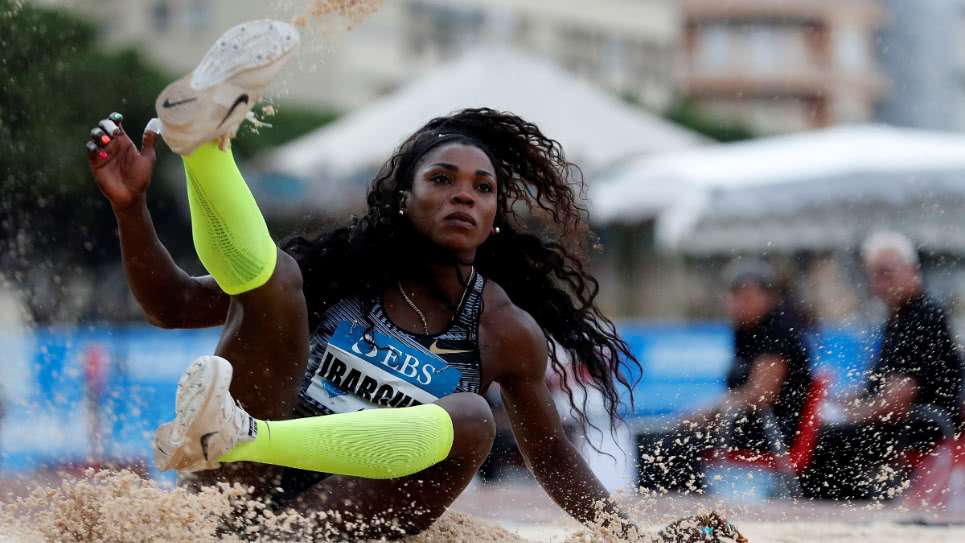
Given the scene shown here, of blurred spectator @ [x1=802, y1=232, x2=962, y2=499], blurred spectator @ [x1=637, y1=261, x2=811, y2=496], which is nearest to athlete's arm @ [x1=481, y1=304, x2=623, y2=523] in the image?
blurred spectator @ [x1=637, y1=261, x2=811, y2=496]

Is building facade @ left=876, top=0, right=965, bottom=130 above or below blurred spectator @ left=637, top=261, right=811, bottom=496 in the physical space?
above

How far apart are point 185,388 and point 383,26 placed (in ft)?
104

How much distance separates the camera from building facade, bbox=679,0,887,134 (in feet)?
175

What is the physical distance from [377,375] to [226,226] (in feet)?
1.92

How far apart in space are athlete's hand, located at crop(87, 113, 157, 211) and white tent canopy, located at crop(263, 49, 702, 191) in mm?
8133

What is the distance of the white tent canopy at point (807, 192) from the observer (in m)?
10.4

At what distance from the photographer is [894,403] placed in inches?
232

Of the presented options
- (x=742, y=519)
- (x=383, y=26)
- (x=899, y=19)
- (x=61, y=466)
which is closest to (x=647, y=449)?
(x=742, y=519)

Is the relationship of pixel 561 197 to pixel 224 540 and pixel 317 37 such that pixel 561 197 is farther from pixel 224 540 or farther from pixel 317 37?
pixel 224 540

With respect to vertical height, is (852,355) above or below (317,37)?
below

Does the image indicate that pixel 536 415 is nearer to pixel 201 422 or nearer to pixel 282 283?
pixel 282 283

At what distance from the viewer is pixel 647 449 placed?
19.2 ft

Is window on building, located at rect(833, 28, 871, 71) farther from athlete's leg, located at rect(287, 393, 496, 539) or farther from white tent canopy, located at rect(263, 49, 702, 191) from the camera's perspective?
athlete's leg, located at rect(287, 393, 496, 539)

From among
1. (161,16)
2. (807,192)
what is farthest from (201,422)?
(161,16)
